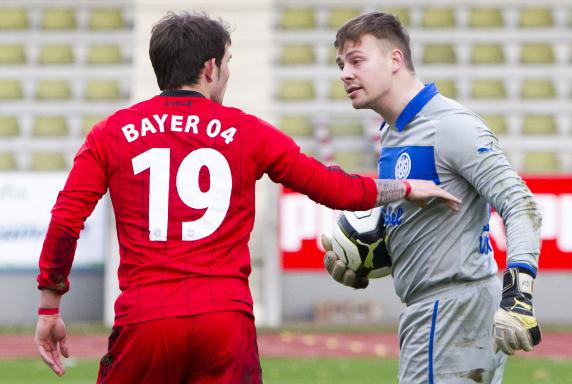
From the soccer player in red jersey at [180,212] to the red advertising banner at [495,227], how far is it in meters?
11.7

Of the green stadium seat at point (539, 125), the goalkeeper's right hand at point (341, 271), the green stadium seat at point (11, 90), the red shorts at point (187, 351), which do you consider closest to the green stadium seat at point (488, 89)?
the green stadium seat at point (539, 125)

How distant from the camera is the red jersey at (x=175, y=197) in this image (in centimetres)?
347

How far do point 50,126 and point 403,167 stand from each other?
1510 cm

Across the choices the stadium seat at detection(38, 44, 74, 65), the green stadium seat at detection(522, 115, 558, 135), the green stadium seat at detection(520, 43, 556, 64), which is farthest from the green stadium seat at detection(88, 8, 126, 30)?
the green stadium seat at detection(522, 115, 558, 135)

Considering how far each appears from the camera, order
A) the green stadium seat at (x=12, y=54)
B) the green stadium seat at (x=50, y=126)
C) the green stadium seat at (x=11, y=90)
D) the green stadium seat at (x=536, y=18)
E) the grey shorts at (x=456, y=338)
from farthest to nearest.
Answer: the green stadium seat at (x=536, y=18) < the green stadium seat at (x=12, y=54) < the green stadium seat at (x=11, y=90) < the green stadium seat at (x=50, y=126) < the grey shorts at (x=456, y=338)

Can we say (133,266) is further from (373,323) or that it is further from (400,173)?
(373,323)

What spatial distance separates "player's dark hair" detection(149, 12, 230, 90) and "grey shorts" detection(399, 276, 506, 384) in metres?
1.09

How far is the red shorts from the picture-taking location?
3408 mm

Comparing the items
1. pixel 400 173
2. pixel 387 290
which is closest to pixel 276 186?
pixel 387 290

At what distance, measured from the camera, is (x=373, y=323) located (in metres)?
16.0

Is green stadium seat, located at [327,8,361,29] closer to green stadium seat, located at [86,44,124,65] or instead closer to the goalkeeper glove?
green stadium seat, located at [86,44,124,65]

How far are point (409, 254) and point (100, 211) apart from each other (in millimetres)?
12180

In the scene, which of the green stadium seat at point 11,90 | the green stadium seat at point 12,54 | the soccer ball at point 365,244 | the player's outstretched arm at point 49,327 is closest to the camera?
the player's outstretched arm at point 49,327

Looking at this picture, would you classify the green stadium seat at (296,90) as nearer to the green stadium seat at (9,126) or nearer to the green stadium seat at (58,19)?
the green stadium seat at (58,19)
